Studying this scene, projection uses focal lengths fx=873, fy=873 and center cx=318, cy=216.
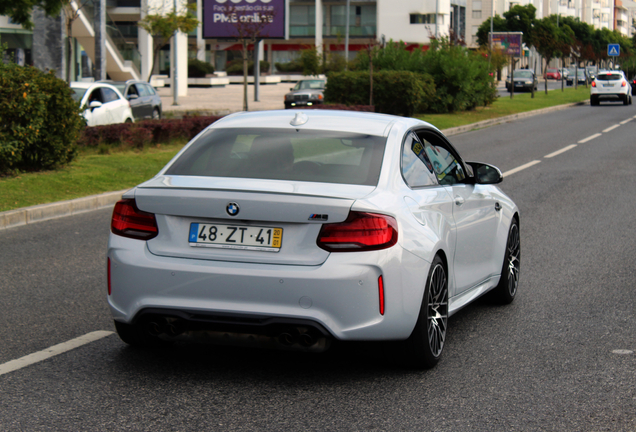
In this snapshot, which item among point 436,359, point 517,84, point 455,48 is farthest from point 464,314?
point 517,84

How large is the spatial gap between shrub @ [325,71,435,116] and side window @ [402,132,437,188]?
86.7ft

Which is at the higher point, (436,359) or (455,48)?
(455,48)

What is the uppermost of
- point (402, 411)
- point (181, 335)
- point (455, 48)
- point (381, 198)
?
point (455, 48)

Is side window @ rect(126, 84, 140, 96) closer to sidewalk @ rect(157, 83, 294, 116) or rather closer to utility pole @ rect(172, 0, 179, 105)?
sidewalk @ rect(157, 83, 294, 116)

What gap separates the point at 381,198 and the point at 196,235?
971 millimetres

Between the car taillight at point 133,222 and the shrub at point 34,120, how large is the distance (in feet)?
28.3

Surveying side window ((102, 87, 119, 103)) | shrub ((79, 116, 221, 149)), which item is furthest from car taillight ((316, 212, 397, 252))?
side window ((102, 87, 119, 103))

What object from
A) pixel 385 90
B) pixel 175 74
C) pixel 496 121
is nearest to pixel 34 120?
pixel 385 90

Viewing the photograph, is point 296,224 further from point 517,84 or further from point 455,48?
point 517,84

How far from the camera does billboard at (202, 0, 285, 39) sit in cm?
4832

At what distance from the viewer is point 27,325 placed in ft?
19.2

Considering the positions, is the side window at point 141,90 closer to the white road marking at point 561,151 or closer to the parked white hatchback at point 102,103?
the parked white hatchback at point 102,103

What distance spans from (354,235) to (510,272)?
2.66 meters

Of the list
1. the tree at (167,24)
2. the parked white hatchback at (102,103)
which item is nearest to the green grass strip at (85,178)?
the parked white hatchback at (102,103)
